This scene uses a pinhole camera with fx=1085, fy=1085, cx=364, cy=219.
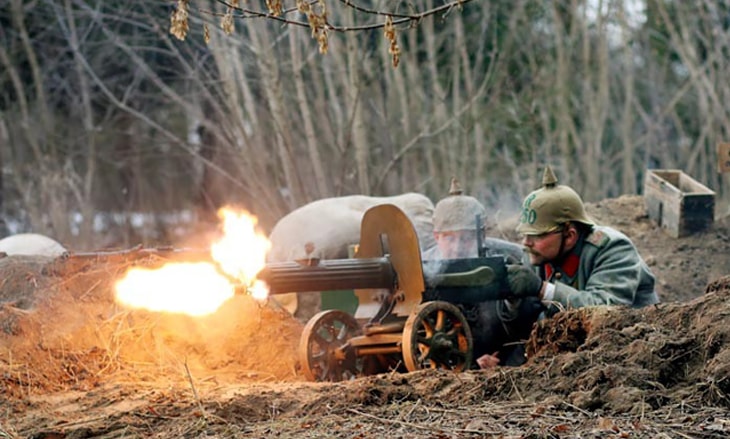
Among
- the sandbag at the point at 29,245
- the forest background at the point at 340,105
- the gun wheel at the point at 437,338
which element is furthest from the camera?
the forest background at the point at 340,105

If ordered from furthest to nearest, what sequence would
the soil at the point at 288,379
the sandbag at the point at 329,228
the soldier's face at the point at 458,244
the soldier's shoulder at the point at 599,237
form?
1. the sandbag at the point at 329,228
2. the soldier's face at the point at 458,244
3. the soldier's shoulder at the point at 599,237
4. the soil at the point at 288,379

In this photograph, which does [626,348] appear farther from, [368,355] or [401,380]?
[368,355]

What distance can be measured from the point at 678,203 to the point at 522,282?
376 cm

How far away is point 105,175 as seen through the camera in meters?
24.6

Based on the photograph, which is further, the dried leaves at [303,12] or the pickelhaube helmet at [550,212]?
the pickelhaube helmet at [550,212]

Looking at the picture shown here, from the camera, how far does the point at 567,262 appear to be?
297 inches

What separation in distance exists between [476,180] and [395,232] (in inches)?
318

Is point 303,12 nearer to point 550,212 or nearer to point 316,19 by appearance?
point 316,19

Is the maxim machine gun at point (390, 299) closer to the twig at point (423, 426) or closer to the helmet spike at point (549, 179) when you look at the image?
the helmet spike at point (549, 179)

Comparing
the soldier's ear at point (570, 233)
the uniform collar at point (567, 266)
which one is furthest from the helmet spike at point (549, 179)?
the uniform collar at point (567, 266)

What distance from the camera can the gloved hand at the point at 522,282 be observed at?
23.0 ft

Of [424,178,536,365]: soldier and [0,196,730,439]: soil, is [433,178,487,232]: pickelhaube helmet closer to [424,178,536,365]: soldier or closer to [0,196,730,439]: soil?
[424,178,536,365]: soldier

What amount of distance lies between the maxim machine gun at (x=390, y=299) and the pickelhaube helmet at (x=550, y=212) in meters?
0.52

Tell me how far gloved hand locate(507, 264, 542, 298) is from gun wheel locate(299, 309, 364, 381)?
1.13m
